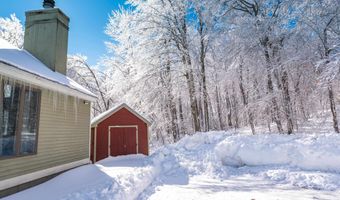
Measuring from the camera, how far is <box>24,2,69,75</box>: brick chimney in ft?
24.2

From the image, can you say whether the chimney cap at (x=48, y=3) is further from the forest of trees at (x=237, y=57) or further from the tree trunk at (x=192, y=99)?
the tree trunk at (x=192, y=99)

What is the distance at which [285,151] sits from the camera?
7.12 m

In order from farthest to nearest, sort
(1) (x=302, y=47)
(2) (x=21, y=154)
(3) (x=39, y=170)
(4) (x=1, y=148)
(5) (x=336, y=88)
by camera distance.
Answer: (1) (x=302, y=47) < (5) (x=336, y=88) < (3) (x=39, y=170) < (2) (x=21, y=154) < (4) (x=1, y=148)

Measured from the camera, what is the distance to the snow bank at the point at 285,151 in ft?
20.7

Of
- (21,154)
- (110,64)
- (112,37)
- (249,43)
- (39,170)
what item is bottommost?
(39,170)

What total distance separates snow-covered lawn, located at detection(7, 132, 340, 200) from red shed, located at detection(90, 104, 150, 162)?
2632mm

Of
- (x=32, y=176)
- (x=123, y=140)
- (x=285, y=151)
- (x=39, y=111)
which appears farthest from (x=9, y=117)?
(x=285, y=151)

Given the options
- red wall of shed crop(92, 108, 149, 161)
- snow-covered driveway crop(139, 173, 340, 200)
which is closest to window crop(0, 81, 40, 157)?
snow-covered driveway crop(139, 173, 340, 200)

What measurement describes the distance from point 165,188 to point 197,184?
0.96 metres

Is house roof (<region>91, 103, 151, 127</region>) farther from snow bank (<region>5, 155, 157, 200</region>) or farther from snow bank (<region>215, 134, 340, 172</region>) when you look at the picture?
snow bank (<region>215, 134, 340, 172</region>)

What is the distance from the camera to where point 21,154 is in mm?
4848

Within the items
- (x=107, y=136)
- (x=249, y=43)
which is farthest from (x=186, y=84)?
(x=107, y=136)

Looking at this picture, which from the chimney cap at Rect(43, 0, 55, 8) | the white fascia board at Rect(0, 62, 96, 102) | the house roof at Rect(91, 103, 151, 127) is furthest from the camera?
the house roof at Rect(91, 103, 151, 127)

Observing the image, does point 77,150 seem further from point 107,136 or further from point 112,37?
point 112,37
